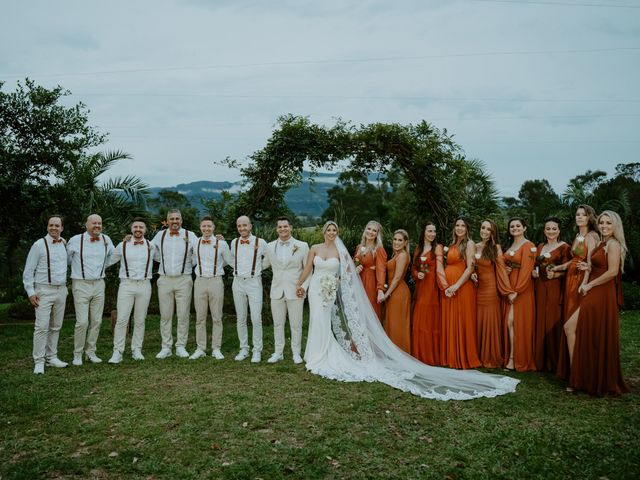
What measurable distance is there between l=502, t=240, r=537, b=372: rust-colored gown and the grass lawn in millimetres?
387

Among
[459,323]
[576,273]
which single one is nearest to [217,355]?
[459,323]

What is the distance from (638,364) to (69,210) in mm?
10689

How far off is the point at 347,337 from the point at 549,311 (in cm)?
287

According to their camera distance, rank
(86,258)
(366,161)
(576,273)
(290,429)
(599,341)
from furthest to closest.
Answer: (366,161) < (86,258) < (576,273) < (599,341) < (290,429)

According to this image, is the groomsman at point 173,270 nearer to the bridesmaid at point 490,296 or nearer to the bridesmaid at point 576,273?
the bridesmaid at point 490,296

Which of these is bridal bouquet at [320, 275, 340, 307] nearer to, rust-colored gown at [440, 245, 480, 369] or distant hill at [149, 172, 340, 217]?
rust-colored gown at [440, 245, 480, 369]

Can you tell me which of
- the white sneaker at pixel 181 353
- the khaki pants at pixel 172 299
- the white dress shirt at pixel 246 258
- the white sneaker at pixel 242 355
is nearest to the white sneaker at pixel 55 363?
the khaki pants at pixel 172 299

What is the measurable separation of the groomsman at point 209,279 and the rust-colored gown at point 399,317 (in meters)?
2.60

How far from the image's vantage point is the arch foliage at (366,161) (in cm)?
976

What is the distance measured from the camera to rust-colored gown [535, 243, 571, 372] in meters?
7.62

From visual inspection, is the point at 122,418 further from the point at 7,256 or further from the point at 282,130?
the point at 7,256

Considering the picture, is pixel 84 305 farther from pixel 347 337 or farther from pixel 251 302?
pixel 347 337

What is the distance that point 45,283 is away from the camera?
7762 mm

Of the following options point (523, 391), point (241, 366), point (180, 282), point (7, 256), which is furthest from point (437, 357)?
point (7, 256)
